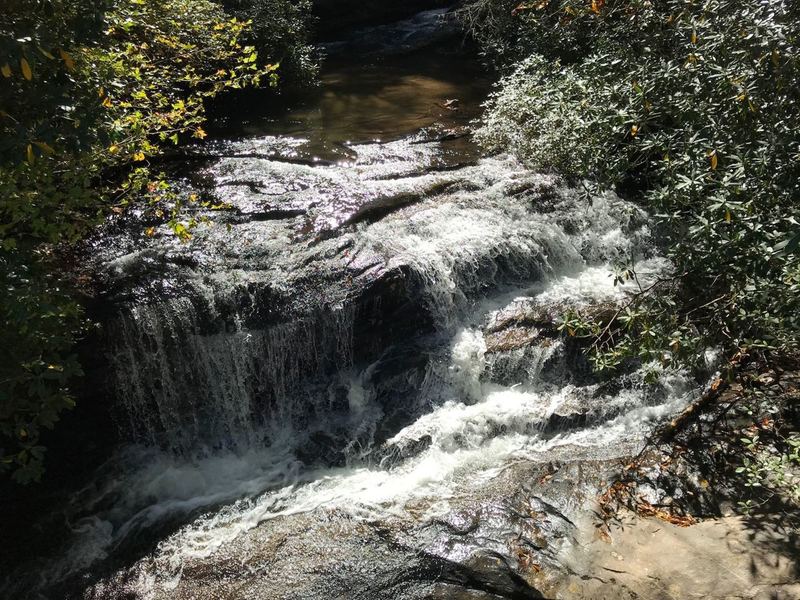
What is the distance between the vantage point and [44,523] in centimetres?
554

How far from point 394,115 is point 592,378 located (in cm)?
699

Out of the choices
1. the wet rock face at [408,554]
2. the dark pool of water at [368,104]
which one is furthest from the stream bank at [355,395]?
the dark pool of water at [368,104]

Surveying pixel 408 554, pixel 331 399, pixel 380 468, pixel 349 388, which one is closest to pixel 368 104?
pixel 349 388

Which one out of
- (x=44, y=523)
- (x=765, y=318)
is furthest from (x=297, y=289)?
(x=765, y=318)

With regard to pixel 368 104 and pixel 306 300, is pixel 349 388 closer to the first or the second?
pixel 306 300

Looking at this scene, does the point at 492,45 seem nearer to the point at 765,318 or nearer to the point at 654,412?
the point at 654,412

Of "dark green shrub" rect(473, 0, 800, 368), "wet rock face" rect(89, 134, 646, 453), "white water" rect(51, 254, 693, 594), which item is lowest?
"white water" rect(51, 254, 693, 594)

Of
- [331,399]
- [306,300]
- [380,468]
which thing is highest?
[306,300]

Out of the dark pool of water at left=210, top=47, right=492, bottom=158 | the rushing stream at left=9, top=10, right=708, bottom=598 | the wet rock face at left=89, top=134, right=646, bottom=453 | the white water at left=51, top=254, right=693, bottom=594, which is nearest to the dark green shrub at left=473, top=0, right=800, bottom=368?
the rushing stream at left=9, top=10, right=708, bottom=598

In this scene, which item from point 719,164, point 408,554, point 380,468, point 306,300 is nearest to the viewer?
point 719,164

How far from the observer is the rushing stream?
5.01m

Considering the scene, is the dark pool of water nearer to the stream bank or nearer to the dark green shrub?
the stream bank

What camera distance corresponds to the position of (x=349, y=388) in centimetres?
665

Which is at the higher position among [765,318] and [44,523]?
[765,318]
